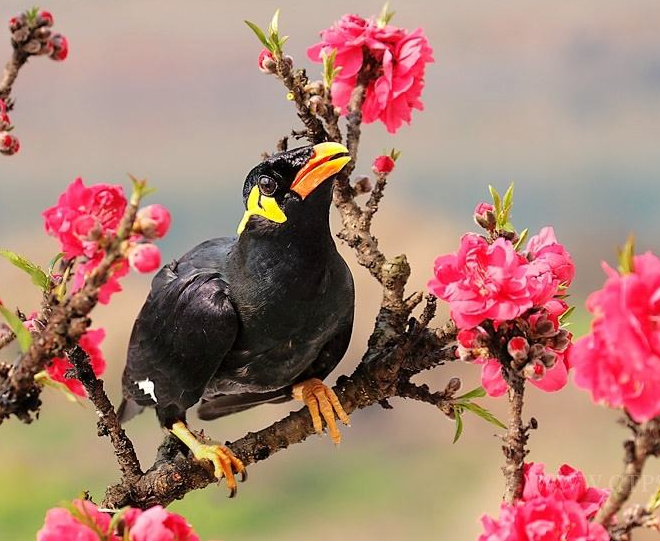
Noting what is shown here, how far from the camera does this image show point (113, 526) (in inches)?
27.9

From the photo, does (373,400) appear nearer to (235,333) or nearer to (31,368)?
Result: (235,333)

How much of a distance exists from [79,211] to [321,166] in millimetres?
294

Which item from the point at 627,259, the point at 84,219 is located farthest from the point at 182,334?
the point at 627,259

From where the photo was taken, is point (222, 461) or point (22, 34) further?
point (222, 461)

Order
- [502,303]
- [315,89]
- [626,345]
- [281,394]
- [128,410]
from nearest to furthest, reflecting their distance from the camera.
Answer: [626,345] < [502,303] < [315,89] < [281,394] < [128,410]

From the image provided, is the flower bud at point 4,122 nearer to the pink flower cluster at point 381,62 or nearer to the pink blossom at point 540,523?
the pink flower cluster at point 381,62

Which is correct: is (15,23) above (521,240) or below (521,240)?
above

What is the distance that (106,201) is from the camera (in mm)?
797

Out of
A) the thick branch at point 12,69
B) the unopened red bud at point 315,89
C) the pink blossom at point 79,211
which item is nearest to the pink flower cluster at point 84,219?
the pink blossom at point 79,211

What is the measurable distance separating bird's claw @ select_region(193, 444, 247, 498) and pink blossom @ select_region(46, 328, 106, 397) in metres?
0.18

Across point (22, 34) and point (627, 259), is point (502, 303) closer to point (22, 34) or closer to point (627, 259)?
point (627, 259)

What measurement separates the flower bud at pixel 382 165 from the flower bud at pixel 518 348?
33 centimetres

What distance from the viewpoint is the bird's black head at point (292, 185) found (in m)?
0.94

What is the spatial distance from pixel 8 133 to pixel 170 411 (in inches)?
20.4
